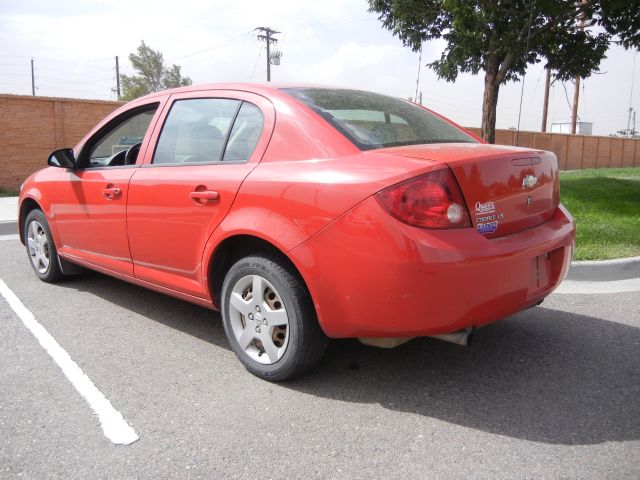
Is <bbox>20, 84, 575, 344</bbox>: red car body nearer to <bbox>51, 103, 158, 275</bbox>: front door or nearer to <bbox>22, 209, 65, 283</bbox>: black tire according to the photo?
<bbox>51, 103, 158, 275</bbox>: front door

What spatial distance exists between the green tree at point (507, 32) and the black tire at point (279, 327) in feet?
33.3

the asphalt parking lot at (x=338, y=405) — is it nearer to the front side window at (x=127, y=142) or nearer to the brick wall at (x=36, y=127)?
the front side window at (x=127, y=142)

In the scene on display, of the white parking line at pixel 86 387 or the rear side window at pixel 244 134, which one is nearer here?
the white parking line at pixel 86 387

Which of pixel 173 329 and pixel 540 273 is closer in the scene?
pixel 540 273

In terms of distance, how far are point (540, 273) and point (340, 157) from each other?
1204 mm

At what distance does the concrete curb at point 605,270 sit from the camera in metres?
5.29

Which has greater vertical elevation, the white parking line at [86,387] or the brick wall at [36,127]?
the brick wall at [36,127]

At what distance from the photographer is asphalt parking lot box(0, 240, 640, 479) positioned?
2393 mm

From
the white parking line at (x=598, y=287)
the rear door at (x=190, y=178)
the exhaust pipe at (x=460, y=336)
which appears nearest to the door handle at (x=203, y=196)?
the rear door at (x=190, y=178)

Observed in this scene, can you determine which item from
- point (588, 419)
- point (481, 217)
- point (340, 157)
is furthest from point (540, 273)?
point (340, 157)

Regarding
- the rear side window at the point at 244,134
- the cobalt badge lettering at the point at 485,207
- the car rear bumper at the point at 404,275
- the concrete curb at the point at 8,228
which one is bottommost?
the concrete curb at the point at 8,228

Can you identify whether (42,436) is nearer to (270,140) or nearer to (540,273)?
(270,140)

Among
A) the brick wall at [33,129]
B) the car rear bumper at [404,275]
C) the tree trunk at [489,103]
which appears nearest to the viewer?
Answer: the car rear bumper at [404,275]

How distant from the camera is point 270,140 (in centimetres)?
316
